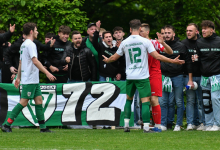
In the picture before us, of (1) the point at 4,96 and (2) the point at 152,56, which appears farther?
(1) the point at 4,96

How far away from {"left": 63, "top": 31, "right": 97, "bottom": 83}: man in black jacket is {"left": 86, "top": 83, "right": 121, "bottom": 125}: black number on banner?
0.48 metres

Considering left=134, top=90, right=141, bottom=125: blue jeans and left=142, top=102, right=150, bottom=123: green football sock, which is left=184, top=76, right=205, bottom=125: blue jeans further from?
left=142, top=102, right=150, bottom=123: green football sock

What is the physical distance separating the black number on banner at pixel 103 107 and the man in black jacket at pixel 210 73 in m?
2.20

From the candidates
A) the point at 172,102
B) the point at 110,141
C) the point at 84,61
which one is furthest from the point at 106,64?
the point at 110,141

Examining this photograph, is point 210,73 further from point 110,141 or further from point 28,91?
point 28,91

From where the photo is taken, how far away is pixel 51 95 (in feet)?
36.1

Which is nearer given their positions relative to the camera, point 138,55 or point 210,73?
point 138,55

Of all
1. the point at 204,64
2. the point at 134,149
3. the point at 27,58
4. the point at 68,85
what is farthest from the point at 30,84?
the point at 204,64

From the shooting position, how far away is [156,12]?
16.1m

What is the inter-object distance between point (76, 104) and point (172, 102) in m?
2.42

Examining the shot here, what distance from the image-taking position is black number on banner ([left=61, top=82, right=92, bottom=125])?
1089 cm

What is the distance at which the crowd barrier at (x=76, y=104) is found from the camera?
10820 millimetres

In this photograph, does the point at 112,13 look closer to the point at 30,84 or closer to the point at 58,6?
the point at 58,6

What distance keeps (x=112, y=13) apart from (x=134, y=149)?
12.3 metres
